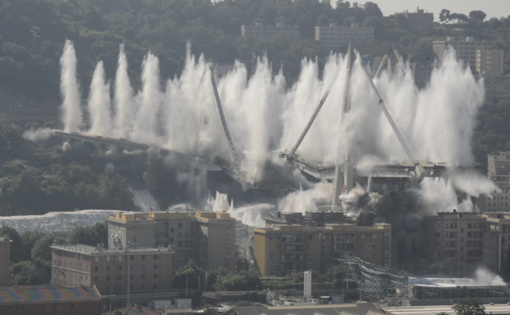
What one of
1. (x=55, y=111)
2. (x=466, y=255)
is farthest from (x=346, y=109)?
(x=55, y=111)

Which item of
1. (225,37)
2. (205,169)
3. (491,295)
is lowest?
(491,295)

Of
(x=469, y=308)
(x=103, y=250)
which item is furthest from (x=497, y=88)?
(x=469, y=308)

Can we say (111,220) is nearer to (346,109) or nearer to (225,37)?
(346,109)

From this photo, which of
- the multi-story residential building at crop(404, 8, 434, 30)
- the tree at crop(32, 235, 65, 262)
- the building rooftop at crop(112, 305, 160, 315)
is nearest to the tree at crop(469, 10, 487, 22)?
the multi-story residential building at crop(404, 8, 434, 30)

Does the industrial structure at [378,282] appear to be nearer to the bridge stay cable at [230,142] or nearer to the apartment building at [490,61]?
the bridge stay cable at [230,142]

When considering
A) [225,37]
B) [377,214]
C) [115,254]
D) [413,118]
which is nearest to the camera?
[115,254]

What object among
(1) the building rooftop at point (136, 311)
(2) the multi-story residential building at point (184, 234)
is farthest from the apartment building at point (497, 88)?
(1) the building rooftop at point (136, 311)

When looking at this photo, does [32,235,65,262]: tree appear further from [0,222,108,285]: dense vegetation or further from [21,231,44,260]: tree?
[21,231,44,260]: tree
